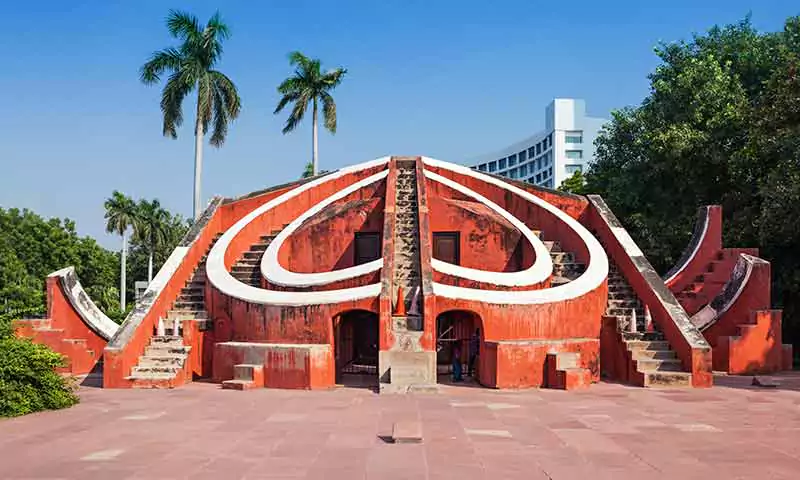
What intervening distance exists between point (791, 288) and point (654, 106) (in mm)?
7228

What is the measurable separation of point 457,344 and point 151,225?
94.8 ft

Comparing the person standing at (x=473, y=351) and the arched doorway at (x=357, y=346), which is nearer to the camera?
the person standing at (x=473, y=351)

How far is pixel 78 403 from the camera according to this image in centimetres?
993

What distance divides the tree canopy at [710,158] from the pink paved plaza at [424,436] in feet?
23.0

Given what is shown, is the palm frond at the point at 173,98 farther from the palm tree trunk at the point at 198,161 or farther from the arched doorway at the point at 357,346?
the arched doorway at the point at 357,346

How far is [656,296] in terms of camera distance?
43.1 feet

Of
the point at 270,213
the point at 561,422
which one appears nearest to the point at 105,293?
the point at 270,213

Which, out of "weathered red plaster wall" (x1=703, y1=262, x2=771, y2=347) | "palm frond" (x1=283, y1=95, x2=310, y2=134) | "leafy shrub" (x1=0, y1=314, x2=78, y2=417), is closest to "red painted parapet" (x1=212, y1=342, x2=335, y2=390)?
"leafy shrub" (x1=0, y1=314, x2=78, y2=417)

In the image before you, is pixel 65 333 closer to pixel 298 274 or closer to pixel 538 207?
pixel 298 274

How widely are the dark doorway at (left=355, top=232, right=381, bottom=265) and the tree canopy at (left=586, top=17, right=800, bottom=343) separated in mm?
7878

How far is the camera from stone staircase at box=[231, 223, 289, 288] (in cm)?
1489

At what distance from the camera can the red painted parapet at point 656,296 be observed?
1155 cm

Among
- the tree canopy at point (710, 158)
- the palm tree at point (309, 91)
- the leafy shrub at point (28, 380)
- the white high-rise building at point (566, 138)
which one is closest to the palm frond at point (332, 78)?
the palm tree at point (309, 91)

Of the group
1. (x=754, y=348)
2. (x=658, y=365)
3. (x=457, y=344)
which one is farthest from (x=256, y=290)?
(x=754, y=348)
